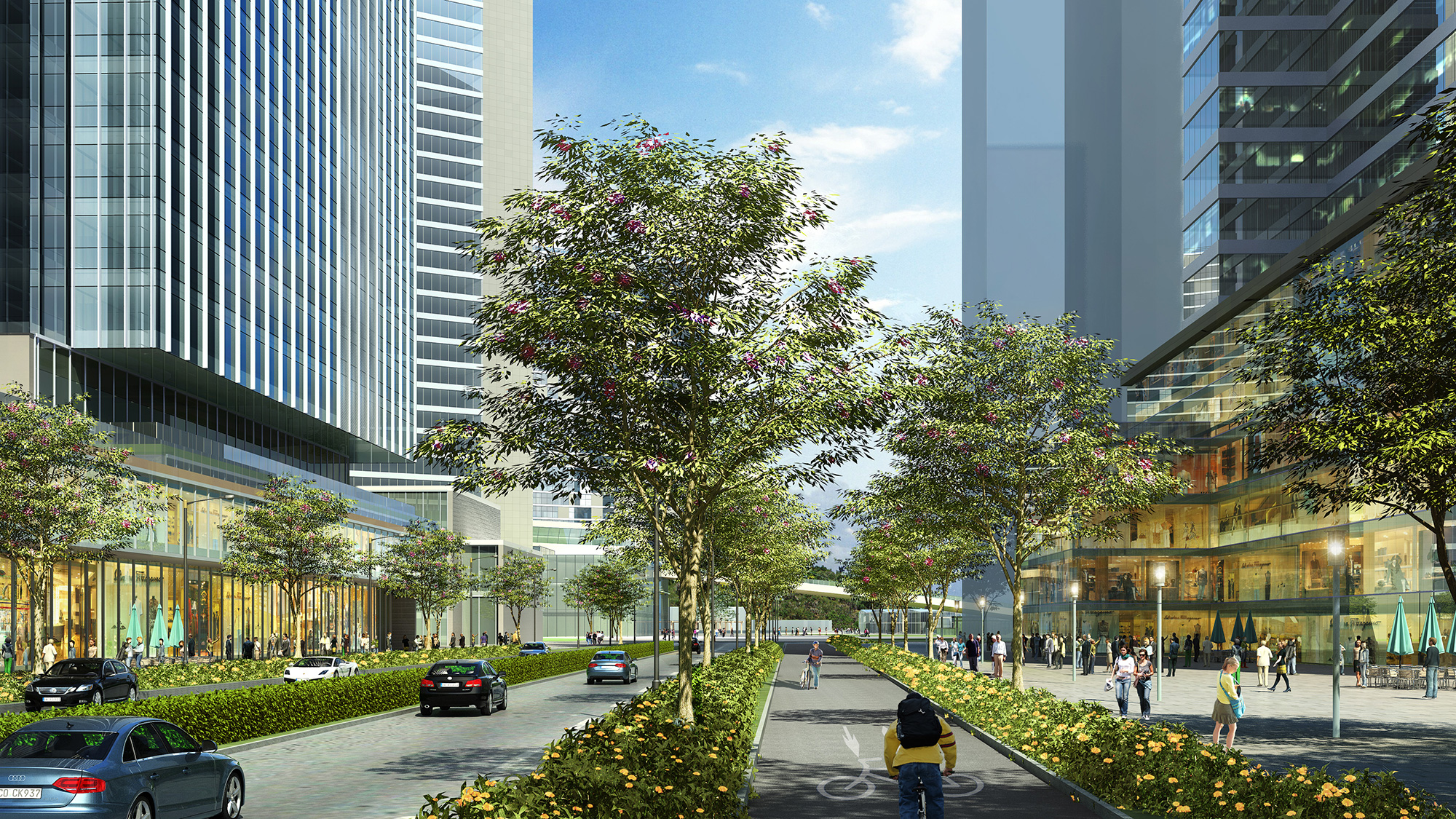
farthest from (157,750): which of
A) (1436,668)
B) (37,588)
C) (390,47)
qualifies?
(390,47)

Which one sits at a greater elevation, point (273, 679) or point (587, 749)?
point (587, 749)

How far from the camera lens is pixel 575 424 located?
782 inches

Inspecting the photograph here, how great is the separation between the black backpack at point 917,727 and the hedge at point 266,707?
33.3 ft

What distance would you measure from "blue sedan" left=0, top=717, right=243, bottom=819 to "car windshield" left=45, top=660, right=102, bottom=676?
952 inches

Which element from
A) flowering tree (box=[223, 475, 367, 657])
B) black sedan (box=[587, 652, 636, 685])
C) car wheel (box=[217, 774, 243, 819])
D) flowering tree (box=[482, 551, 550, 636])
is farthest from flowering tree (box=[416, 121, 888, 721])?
flowering tree (box=[482, 551, 550, 636])

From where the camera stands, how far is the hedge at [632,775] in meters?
10.3

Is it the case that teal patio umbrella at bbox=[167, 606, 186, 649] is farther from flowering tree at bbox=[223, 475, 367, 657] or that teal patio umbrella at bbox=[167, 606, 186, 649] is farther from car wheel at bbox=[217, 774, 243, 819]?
car wheel at bbox=[217, 774, 243, 819]

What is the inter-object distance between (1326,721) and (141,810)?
88.2 feet

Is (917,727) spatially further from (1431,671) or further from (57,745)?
(1431,671)

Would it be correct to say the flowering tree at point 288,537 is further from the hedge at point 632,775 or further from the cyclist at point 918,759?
the cyclist at point 918,759

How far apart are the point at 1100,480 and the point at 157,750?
2291cm

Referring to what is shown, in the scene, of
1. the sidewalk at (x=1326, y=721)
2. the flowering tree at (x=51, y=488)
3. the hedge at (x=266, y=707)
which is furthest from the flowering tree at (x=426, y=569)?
the sidewalk at (x=1326, y=721)

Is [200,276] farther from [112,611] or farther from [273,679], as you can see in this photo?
[273,679]

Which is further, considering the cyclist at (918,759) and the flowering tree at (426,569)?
the flowering tree at (426,569)
